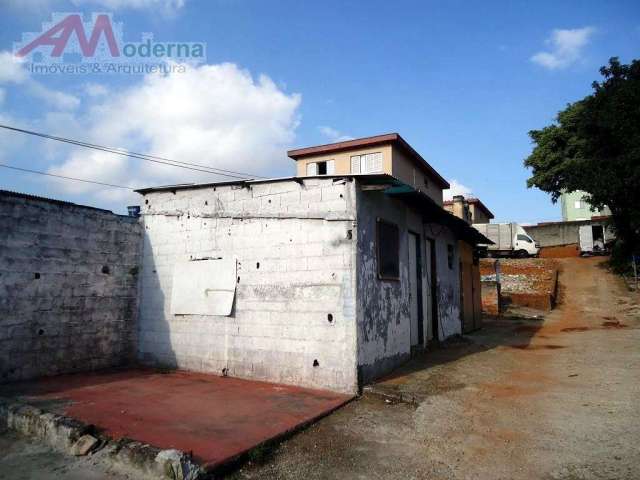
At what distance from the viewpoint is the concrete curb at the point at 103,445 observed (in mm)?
3660

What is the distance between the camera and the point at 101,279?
861 centimetres

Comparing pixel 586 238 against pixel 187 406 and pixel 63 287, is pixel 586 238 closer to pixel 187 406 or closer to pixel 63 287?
pixel 187 406

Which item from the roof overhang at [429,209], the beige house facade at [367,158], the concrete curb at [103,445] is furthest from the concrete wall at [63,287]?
the beige house facade at [367,158]

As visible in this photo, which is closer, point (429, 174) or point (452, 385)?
point (452, 385)

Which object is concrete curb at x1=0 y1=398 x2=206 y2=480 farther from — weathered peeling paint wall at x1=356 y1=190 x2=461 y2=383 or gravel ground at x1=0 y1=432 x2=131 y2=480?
weathered peeling paint wall at x1=356 y1=190 x2=461 y2=383

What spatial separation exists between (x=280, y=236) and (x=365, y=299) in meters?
1.89

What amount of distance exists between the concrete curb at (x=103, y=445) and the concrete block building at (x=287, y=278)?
3119mm

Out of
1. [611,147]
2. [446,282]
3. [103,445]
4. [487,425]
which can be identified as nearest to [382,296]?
[487,425]

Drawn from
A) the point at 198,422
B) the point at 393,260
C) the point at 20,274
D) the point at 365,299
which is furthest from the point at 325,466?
the point at 20,274

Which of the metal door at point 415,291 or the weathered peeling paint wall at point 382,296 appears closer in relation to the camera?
the weathered peeling paint wall at point 382,296

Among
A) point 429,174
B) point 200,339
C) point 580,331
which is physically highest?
point 429,174

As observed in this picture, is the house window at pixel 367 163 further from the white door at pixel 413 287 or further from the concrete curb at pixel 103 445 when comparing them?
the concrete curb at pixel 103 445

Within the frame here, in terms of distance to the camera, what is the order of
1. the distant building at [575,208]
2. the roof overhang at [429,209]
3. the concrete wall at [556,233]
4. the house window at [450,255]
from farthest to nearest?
the distant building at [575,208] → the concrete wall at [556,233] → the house window at [450,255] → the roof overhang at [429,209]

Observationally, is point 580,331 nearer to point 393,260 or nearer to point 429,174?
point 393,260
